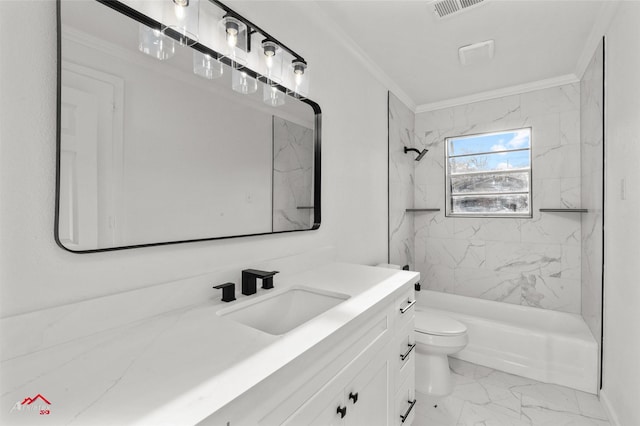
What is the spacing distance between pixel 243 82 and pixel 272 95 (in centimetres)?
18

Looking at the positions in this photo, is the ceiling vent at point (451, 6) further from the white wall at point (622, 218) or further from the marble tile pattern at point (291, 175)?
the marble tile pattern at point (291, 175)

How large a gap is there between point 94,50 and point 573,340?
3151 millimetres

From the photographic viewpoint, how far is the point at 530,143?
2.85m

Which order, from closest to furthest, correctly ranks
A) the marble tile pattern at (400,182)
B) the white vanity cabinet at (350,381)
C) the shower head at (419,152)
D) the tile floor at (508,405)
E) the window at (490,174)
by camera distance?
the white vanity cabinet at (350,381) < the tile floor at (508,405) < the marble tile pattern at (400,182) < the window at (490,174) < the shower head at (419,152)

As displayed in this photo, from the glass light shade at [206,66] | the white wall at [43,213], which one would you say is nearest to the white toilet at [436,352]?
the white wall at [43,213]

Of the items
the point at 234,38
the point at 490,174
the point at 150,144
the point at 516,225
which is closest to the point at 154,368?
the point at 150,144

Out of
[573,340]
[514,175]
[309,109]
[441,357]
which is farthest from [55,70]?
[514,175]

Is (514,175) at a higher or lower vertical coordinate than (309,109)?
lower

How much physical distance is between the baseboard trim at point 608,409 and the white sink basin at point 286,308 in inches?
73.8

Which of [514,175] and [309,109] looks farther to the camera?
[514,175]

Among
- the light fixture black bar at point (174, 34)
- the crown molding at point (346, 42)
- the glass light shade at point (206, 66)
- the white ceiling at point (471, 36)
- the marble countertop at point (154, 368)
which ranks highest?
the white ceiling at point (471, 36)

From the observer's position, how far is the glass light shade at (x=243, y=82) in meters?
1.25

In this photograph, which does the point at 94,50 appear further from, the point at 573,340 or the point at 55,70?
the point at 573,340

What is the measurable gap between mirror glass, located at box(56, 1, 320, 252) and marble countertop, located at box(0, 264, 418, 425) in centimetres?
28
